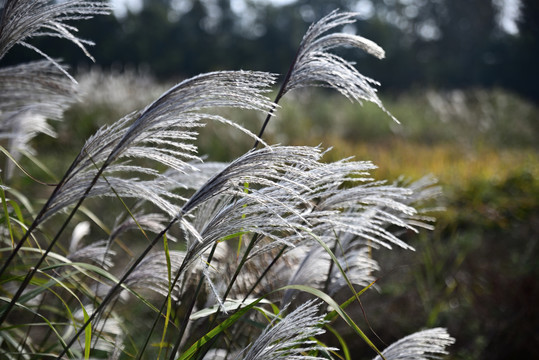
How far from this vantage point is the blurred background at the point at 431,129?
11.2 ft

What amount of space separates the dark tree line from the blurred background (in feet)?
0.27

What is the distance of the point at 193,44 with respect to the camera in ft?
90.4

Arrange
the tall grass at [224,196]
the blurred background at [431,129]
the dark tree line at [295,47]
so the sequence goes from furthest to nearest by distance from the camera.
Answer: the dark tree line at [295,47]
the blurred background at [431,129]
the tall grass at [224,196]

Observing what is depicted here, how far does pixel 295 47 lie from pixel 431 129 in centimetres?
1786

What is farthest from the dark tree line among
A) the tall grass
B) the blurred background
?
the tall grass

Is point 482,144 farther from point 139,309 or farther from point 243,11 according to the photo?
point 243,11

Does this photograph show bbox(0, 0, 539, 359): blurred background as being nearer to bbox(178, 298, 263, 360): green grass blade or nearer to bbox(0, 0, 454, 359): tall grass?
bbox(0, 0, 454, 359): tall grass

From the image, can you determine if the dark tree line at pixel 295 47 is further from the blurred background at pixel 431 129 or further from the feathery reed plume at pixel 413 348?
the feathery reed plume at pixel 413 348

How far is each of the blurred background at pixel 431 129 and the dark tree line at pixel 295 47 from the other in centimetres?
8

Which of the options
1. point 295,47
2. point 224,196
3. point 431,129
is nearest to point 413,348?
point 224,196

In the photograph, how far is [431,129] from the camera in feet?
37.1

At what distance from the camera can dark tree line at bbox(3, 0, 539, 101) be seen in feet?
84.3

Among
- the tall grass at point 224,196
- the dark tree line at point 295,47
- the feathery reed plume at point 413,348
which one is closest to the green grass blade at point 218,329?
the tall grass at point 224,196

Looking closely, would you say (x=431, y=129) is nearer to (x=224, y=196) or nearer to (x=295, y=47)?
(x=224, y=196)
